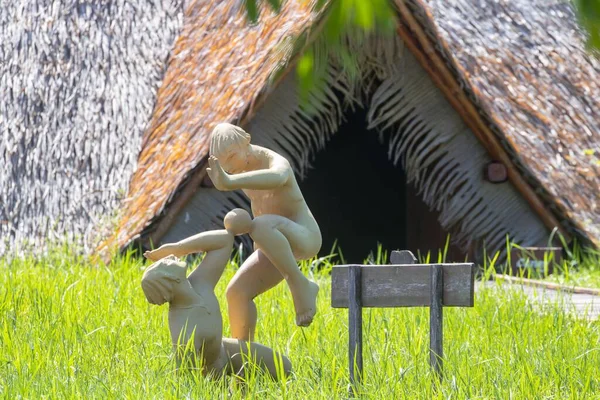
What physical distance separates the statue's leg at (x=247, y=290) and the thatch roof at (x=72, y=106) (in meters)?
3.48

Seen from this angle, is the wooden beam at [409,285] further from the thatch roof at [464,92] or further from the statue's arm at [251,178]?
the thatch roof at [464,92]

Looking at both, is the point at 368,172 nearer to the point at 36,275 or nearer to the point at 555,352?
the point at 36,275

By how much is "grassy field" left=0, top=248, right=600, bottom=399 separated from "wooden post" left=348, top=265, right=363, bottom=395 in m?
0.06

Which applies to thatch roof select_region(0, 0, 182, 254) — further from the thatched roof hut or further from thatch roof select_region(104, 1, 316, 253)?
thatch roof select_region(104, 1, 316, 253)

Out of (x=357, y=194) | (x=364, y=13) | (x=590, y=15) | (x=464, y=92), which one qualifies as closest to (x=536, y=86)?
(x=464, y=92)

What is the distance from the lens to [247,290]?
438 cm

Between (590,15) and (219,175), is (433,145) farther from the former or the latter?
(590,15)

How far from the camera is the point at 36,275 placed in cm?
655

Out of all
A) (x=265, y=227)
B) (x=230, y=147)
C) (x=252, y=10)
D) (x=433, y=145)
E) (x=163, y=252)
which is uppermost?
(x=252, y=10)

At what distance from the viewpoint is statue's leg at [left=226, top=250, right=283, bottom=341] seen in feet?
14.3

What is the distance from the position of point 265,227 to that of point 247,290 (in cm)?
29

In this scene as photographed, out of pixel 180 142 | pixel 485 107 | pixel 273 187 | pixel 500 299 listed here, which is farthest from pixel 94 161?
pixel 273 187

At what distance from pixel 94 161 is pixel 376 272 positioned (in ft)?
15.7

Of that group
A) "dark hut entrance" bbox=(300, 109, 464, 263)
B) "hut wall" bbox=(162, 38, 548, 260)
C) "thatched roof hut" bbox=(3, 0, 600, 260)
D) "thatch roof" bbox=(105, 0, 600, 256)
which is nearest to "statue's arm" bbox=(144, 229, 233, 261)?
"thatched roof hut" bbox=(3, 0, 600, 260)
